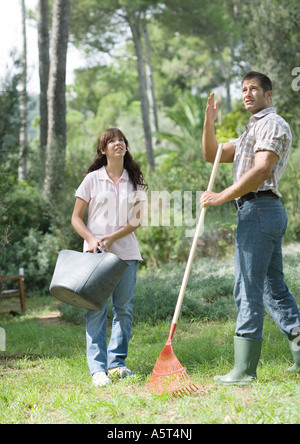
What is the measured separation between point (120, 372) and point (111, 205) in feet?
3.74

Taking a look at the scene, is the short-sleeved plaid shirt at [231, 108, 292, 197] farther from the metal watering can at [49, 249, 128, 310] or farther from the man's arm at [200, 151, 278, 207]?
the metal watering can at [49, 249, 128, 310]

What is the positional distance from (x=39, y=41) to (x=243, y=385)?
1163 cm

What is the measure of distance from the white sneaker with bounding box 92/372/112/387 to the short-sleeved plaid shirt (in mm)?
1528

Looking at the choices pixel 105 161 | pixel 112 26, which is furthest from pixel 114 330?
pixel 112 26

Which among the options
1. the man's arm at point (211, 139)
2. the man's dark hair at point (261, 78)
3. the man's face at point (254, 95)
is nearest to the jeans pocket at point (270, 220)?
the man's arm at point (211, 139)

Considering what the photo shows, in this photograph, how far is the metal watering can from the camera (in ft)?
10.9

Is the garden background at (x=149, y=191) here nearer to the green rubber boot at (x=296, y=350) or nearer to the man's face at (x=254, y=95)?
the green rubber boot at (x=296, y=350)

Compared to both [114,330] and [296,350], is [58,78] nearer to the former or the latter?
[114,330]

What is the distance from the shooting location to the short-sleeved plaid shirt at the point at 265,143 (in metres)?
3.20

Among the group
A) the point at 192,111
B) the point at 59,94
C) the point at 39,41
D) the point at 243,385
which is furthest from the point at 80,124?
the point at 243,385

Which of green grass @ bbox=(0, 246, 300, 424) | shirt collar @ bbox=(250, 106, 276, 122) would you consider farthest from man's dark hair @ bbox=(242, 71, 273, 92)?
green grass @ bbox=(0, 246, 300, 424)

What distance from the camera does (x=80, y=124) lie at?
43.3 metres

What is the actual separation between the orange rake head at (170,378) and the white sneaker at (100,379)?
287 millimetres
